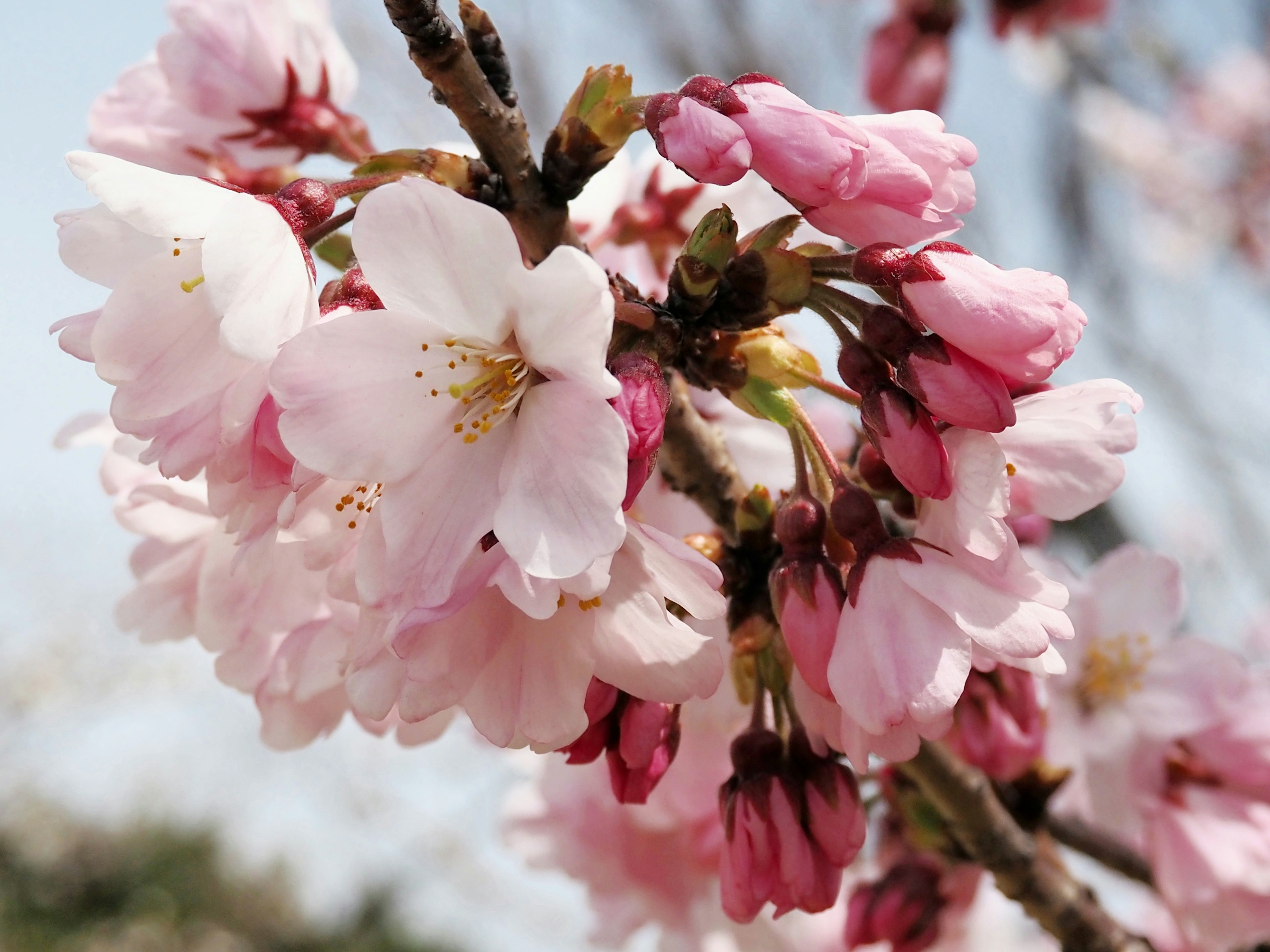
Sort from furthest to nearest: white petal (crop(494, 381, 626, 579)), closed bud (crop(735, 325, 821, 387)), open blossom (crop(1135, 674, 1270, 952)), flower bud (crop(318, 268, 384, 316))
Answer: open blossom (crop(1135, 674, 1270, 952)) < closed bud (crop(735, 325, 821, 387)) < flower bud (crop(318, 268, 384, 316)) < white petal (crop(494, 381, 626, 579))

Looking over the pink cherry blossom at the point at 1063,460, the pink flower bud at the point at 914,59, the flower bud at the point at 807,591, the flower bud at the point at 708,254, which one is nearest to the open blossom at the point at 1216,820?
the pink cherry blossom at the point at 1063,460

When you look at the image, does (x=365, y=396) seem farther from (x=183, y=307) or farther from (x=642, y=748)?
(x=642, y=748)

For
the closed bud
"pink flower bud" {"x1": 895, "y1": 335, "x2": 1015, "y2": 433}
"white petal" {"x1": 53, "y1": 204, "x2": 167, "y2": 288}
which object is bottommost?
the closed bud

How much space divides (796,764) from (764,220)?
1.76ft

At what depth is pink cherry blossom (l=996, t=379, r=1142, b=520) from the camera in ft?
2.23

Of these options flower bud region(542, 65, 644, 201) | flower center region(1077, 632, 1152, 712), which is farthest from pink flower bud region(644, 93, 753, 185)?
flower center region(1077, 632, 1152, 712)

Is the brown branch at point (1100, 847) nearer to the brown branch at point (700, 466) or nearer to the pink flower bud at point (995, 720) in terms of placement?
the pink flower bud at point (995, 720)

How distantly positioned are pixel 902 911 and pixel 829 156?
34.1 inches

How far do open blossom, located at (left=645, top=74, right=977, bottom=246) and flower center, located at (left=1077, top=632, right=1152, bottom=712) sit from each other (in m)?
0.65

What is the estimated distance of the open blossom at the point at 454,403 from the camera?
0.53 meters

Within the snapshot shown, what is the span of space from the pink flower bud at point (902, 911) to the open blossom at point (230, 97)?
→ 942 millimetres

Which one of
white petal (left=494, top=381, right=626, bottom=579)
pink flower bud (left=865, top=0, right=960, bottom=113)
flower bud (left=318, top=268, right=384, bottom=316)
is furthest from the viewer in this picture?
pink flower bud (left=865, top=0, right=960, bottom=113)

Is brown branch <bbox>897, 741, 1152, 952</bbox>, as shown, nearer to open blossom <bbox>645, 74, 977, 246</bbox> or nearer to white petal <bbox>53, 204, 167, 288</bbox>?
open blossom <bbox>645, 74, 977, 246</bbox>

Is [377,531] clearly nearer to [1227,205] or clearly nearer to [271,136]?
[271,136]
